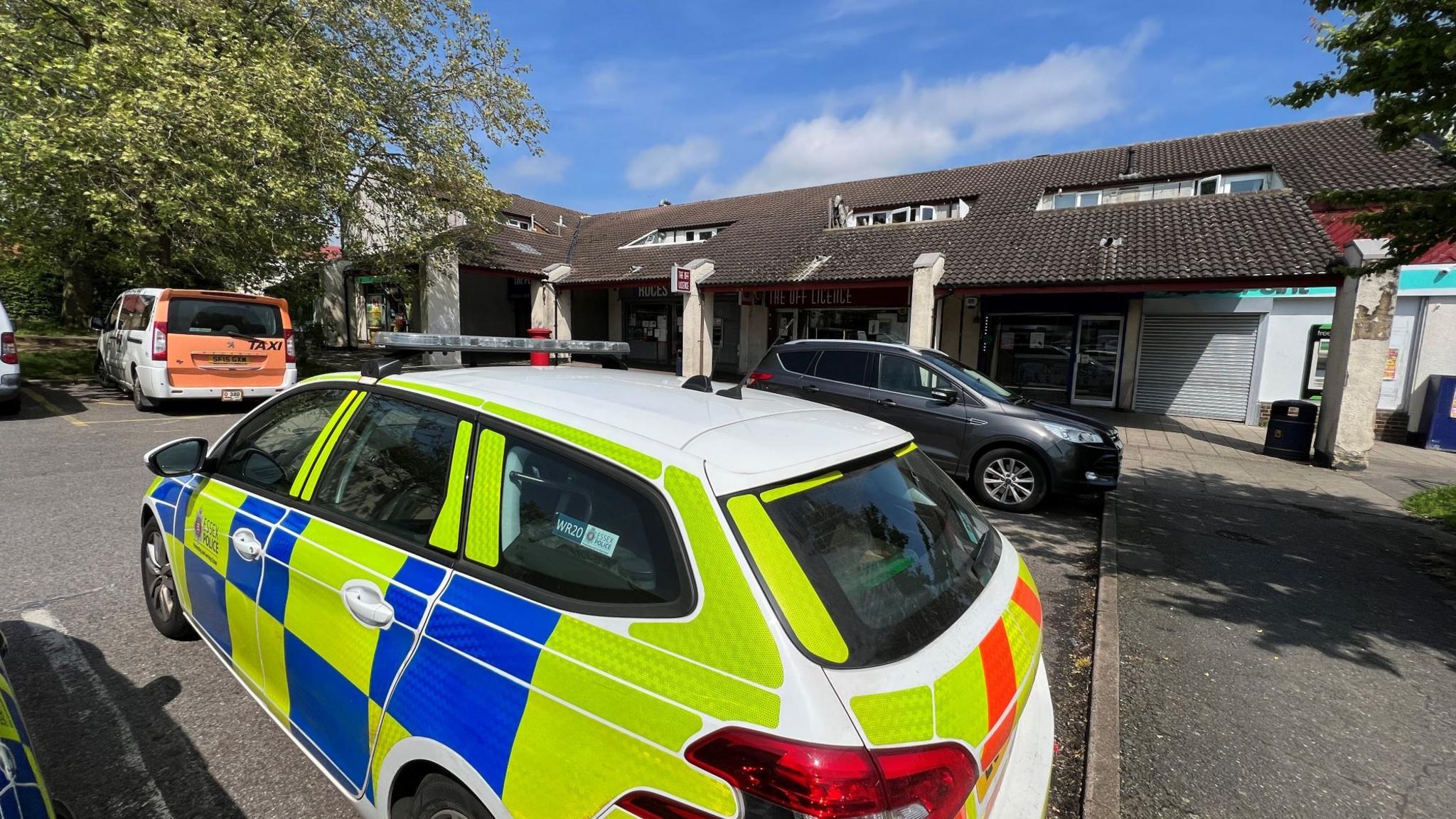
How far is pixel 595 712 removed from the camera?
1.36 m

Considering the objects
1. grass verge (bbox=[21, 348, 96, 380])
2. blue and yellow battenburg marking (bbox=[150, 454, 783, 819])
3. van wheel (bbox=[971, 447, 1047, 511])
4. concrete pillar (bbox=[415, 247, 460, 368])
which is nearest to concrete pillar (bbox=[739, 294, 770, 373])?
concrete pillar (bbox=[415, 247, 460, 368])

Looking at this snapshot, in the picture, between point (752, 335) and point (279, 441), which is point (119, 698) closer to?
point (279, 441)

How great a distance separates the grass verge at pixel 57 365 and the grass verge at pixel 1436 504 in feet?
67.5

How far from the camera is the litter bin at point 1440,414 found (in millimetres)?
10844

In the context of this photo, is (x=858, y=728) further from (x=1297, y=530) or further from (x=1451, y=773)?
(x=1297, y=530)

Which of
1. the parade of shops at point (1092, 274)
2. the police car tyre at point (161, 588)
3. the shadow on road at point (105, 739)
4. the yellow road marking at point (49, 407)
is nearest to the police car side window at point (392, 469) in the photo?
the shadow on road at point (105, 739)

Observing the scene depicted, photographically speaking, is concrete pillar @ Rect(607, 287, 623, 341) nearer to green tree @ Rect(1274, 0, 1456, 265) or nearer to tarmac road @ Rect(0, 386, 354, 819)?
tarmac road @ Rect(0, 386, 354, 819)

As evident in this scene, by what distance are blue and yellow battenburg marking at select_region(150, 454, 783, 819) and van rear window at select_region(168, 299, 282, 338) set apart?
29.5 ft

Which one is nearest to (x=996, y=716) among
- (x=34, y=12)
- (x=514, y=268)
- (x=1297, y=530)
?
(x=1297, y=530)

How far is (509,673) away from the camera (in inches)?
58.2

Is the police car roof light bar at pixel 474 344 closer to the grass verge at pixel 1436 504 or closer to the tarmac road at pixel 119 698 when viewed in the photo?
the tarmac road at pixel 119 698

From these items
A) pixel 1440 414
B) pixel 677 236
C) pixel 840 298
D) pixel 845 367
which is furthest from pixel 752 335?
pixel 1440 414

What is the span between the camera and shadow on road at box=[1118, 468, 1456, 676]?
3.97 m

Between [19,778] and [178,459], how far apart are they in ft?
5.76
